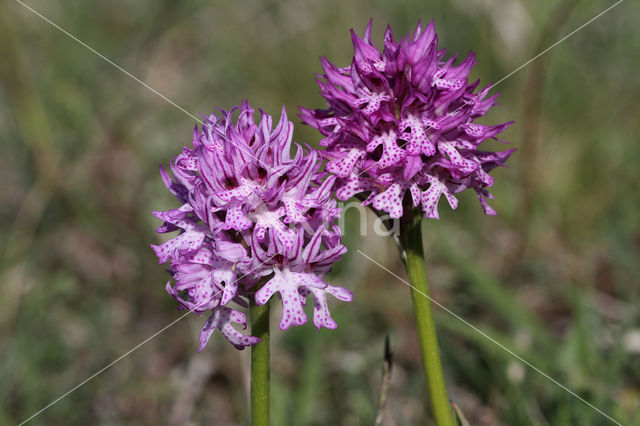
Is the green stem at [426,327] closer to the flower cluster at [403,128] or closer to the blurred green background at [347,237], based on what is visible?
the flower cluster at [403,128]

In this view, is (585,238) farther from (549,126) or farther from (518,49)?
(518,49)

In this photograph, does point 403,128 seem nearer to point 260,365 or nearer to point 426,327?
point 426,327

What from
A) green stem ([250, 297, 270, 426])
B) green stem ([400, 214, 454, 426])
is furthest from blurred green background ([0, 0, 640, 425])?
green stem ([250, 297, 270, 426])

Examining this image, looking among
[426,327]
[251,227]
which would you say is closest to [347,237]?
[426,327]

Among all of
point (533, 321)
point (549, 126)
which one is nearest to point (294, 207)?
point (533, 321)

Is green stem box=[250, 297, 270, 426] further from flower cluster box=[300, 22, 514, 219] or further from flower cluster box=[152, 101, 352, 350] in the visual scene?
flower cluster box=[300, 22, 514, 219]

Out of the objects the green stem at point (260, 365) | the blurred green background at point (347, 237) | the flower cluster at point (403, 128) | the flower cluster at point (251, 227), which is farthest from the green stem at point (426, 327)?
the blurred green background at point (347, 237)
